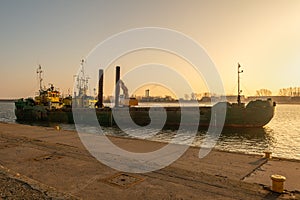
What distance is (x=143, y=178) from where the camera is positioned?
5574mm

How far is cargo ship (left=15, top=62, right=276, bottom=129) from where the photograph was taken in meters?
33.0

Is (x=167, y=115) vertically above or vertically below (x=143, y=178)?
below

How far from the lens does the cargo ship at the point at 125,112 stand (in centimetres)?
3300

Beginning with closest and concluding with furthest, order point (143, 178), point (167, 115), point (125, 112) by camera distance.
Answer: point (143, 178) → point (167, 115) → point (125, 112)

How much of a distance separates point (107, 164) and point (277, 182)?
4562mm

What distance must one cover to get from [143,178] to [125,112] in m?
34.1

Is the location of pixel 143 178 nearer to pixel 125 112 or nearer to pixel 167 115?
pixel 167 115

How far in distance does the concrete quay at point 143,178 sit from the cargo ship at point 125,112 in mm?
26742

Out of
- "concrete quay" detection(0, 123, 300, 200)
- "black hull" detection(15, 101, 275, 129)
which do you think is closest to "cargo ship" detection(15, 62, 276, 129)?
"black hull" detection(15, 101, 275, 129)

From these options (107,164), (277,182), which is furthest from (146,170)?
(277,182)

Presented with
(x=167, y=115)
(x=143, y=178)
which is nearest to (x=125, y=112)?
(x=167, y=115)

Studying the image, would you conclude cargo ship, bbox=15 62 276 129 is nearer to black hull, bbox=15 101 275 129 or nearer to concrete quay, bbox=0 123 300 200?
black hull, bbox=15 101 275 129

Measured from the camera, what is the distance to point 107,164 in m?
6.79

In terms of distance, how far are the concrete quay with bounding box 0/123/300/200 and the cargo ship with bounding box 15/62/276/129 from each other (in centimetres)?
2674
